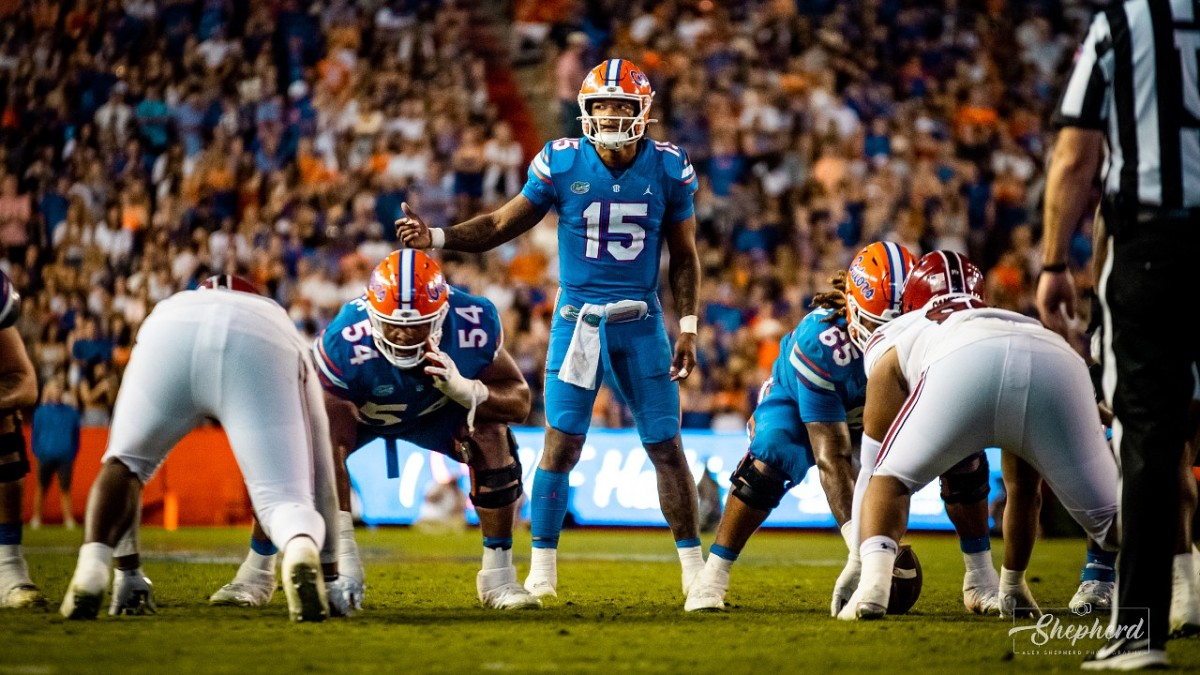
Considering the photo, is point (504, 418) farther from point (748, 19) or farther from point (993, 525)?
point (748, 19)

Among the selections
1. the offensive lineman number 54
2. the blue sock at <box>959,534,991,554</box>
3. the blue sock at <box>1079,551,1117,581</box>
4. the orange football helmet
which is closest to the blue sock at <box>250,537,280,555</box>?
the offensive lineman number 54

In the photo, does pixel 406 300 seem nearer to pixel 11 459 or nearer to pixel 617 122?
pixel 617 122

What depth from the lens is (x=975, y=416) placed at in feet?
17.2

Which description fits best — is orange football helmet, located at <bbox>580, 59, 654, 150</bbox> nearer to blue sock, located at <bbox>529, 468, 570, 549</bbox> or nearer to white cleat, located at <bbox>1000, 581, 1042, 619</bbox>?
blue sock, located at <bbox>529, 468, 570, 549</bbox>

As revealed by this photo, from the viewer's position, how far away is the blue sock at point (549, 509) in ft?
23.5

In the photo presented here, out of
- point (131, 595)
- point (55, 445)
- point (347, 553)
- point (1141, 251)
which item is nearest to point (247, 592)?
point (347, 553)

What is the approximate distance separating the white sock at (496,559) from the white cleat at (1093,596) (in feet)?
8.36

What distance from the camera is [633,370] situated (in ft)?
23.6

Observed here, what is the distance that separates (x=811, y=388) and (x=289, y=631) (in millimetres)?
2696

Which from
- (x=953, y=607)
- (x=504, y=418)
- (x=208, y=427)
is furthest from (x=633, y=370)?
(x=208, y=427)

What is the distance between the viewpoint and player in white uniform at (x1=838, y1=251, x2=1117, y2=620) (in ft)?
17.1

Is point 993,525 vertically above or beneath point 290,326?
beneath

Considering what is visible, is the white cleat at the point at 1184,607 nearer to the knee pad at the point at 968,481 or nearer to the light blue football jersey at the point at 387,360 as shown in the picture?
the knee pad at the point at 968,481

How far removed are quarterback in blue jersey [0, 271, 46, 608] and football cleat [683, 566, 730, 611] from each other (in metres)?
2.80
